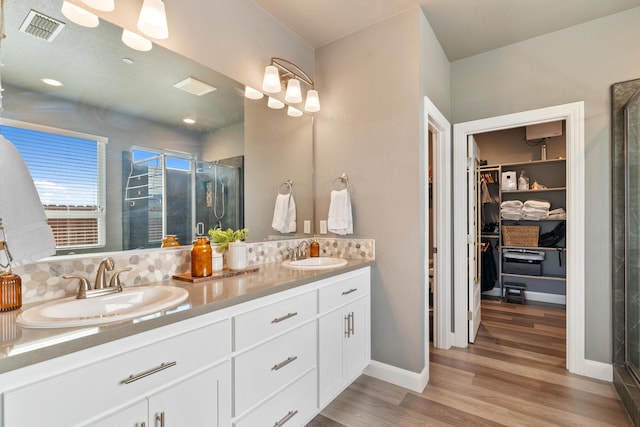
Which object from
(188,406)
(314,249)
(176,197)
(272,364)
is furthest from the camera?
(314,249)

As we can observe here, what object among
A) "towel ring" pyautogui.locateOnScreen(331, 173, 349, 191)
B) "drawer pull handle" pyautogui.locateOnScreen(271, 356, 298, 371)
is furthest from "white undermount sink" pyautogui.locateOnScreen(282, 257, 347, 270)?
"drawer pull handle" pyautogui.locateOnScreen(271, 356, 298, 371)

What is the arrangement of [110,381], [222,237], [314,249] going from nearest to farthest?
[110,381] < [222,237] < [314,249]

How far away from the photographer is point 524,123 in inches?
100

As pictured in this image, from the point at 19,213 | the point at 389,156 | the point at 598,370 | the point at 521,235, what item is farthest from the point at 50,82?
the point at 521,235

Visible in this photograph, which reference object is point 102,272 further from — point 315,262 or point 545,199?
point 545,199

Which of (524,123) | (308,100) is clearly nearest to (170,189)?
A: (308,100)

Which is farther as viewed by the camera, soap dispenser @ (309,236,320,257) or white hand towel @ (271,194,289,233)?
soap dispenser @ (309,236,320,257)

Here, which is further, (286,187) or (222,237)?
(286,187)

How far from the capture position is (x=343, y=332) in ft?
6.31

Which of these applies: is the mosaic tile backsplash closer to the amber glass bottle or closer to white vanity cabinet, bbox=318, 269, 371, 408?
the amber glass bottle

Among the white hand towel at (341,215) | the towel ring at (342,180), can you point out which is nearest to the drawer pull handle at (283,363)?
the white hand towel at (341,215)

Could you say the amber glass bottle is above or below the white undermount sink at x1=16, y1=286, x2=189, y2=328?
above

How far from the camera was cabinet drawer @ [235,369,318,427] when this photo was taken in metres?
1.35

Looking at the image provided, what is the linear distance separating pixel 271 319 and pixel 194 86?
138 centimetres
